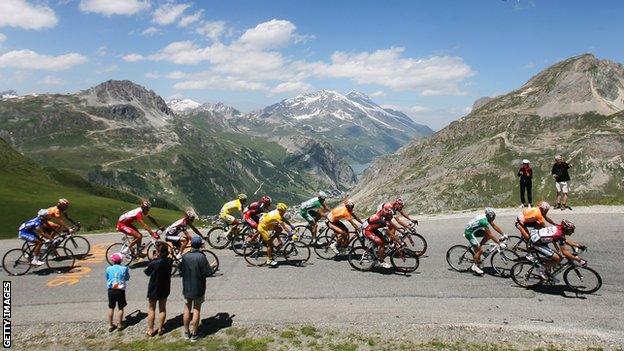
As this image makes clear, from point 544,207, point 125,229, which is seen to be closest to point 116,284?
point 125,229

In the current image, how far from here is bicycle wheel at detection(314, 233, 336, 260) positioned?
80.3ft

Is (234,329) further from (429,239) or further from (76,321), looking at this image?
(429,239)

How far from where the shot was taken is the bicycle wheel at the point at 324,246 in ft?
80.3

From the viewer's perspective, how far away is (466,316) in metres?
16.7

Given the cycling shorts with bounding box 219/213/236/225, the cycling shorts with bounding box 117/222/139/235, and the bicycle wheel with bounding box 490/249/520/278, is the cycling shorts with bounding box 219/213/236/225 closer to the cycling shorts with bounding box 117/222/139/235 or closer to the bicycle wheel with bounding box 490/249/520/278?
the cycling shorts with bounding box 117/222/139/235

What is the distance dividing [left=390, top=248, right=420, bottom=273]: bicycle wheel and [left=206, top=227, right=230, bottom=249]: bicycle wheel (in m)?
10.6

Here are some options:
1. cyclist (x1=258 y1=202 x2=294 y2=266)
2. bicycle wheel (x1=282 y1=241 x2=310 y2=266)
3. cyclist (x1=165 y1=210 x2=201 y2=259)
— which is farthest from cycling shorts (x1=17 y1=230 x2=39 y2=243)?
bicycle wheel (x1=282 y1=241 x2=310 y2=266)

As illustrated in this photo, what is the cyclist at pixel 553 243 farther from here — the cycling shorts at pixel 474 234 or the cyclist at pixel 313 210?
the cyclist at pixel 313 210

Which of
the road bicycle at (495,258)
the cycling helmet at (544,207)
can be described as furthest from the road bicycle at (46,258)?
the cycling helmet at (544,207)

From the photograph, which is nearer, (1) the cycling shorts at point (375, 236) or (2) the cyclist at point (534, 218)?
(2) the cyclist at point (534, 218)

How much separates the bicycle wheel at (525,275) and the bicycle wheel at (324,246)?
913cm

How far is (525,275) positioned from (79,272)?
21648 mm

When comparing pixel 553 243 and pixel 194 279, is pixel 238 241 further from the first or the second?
pixel 553 243
